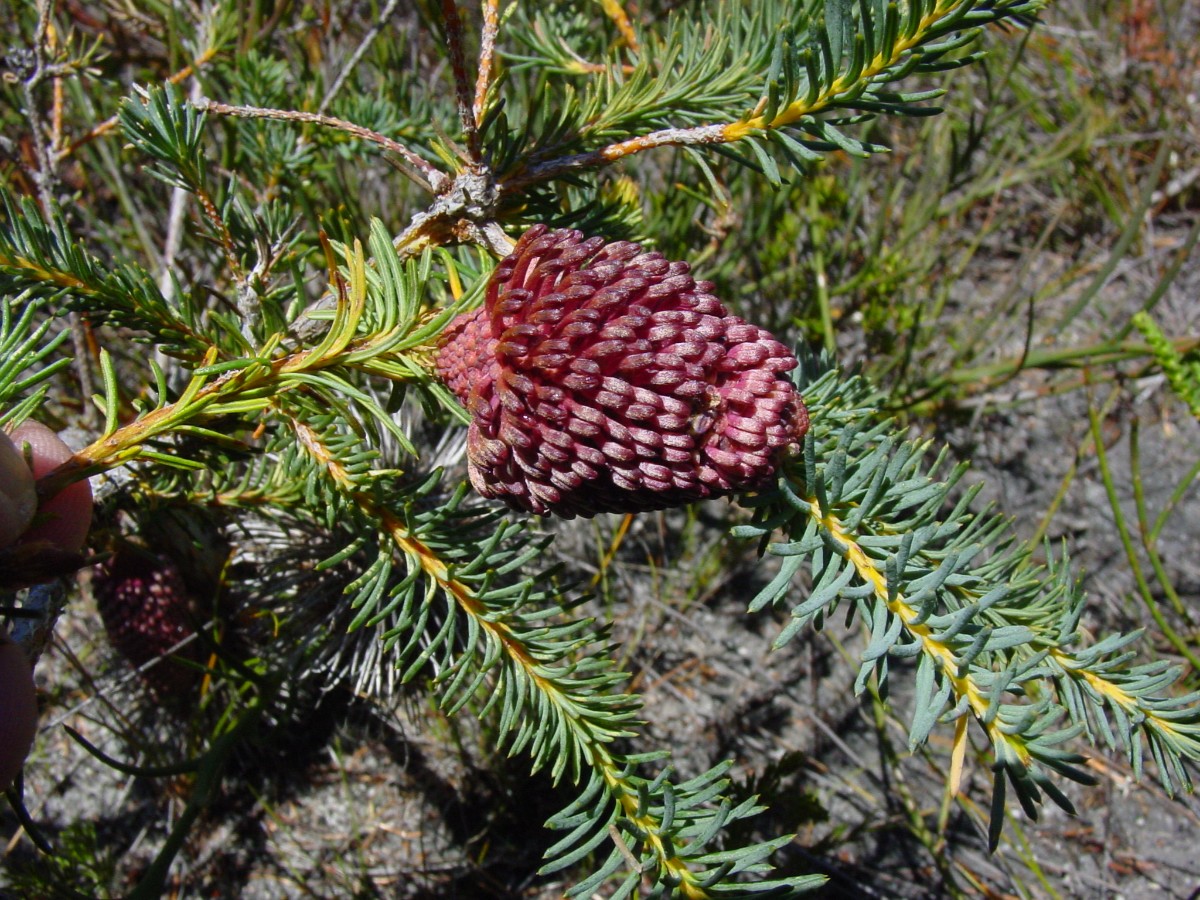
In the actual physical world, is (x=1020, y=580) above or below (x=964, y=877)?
above

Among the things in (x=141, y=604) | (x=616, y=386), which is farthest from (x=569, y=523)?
(x=616, y=386)

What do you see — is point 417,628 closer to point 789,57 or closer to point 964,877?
point 789,57

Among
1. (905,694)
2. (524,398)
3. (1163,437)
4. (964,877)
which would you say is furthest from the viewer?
(1163,437)

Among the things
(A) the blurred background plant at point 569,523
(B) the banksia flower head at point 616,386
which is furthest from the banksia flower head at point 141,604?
(B) the banksia flower head at point 616,386

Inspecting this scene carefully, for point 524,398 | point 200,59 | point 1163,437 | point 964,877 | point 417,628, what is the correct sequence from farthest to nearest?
point 1163,437 < point 964,877 < point 200,59 < point 417,628 < point 524,398

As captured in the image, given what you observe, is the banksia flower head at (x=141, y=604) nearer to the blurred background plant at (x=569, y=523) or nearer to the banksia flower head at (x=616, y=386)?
the blurred background plant at (x=569, y=523)

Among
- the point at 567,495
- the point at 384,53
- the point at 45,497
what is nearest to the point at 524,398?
the point at 567,495

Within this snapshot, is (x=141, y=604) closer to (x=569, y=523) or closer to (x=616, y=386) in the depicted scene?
(x=569, y=523)
